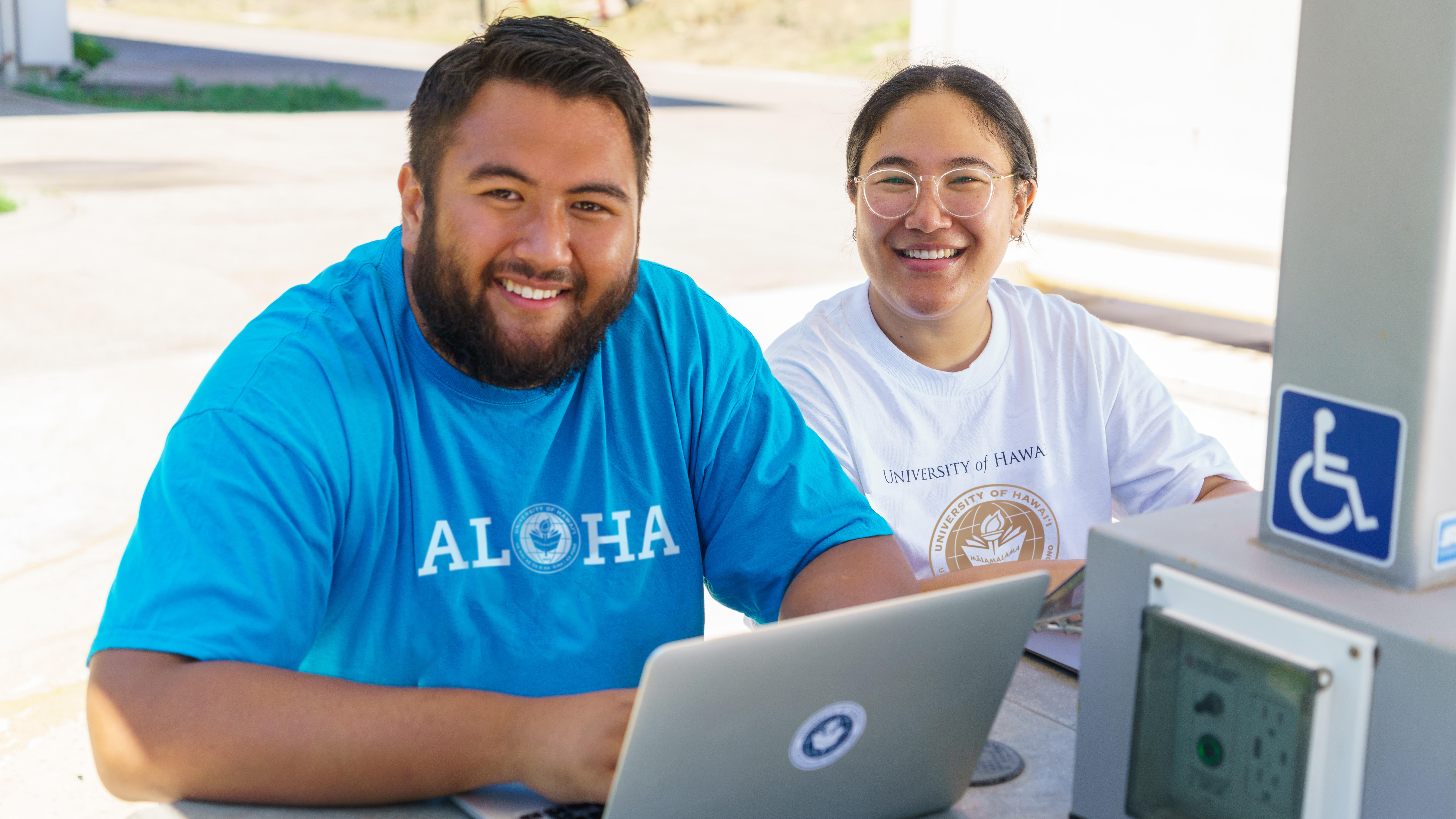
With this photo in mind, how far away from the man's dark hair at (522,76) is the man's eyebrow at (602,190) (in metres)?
0.08

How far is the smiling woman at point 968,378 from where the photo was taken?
2.17m

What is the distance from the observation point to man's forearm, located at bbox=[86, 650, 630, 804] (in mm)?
1241

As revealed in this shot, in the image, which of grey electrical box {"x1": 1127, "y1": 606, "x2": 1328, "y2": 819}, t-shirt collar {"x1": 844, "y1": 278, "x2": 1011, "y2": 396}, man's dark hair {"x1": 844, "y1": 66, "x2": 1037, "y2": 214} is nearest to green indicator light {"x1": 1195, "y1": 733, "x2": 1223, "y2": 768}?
grey electrical box {"x1": 1127, "y1": 606, "x2": 1328, "y2": 819}

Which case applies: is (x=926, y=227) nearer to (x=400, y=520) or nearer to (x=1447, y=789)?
(x=400, y=520)

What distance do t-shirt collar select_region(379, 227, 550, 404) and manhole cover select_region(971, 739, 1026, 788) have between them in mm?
644

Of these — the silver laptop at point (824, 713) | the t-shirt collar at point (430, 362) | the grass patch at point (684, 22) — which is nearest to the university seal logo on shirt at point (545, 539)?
the t-shirt collar at point (430, 362)

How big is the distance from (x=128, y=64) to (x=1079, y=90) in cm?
1739

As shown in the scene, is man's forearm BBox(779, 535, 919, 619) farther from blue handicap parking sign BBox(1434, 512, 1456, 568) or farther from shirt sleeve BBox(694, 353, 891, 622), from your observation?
blue handicap parking sign BBox(1434, 512, 1456, 568)

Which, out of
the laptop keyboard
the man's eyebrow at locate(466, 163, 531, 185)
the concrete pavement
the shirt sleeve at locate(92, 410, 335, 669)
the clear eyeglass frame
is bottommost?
the concrete pavement

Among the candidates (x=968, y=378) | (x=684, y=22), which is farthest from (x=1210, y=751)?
(x=684, y=22)

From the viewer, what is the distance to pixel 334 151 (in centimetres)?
1186

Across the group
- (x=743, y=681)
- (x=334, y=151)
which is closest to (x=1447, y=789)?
(x=743, y=681)

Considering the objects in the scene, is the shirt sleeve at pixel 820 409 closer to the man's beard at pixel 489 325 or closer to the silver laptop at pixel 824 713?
the man's beard at pixel 489 325

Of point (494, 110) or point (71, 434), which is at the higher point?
point (494, 110)
